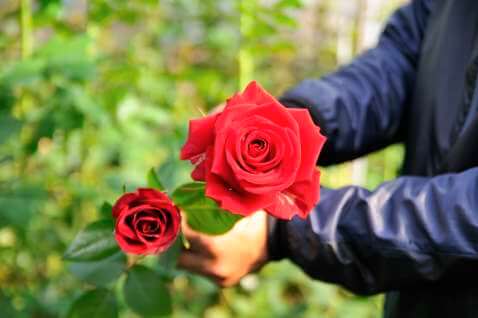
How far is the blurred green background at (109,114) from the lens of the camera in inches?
49.8

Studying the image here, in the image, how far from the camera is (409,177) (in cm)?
93

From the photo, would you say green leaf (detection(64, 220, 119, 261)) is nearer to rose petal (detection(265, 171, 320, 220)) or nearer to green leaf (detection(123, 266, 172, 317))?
green leaf (detection(123, 266, 172, 317))

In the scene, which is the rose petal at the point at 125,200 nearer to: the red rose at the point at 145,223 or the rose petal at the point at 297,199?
the red rose at the point at 145,223

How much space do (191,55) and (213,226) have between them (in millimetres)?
1814

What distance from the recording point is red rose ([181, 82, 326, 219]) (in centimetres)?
66

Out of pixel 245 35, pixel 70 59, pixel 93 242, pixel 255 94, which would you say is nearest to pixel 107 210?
pixel 93 242

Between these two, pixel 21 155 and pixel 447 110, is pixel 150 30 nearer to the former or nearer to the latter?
pixel 21 155

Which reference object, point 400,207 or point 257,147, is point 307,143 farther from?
point 400,207

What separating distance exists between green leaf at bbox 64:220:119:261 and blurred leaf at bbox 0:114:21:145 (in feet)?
1.17

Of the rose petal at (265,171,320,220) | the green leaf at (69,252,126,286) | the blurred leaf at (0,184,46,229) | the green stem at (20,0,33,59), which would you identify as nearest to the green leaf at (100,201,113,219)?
the green leaf at (69,252,126,286)

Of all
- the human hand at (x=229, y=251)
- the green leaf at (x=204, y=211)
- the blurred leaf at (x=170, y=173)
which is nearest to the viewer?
the green leaf at (x=204, y=211)

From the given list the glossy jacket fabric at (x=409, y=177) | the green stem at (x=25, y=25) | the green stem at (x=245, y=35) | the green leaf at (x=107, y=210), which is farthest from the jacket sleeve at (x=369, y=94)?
the green stem at (x=25, y=25)

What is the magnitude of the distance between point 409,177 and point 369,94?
0.28 meters

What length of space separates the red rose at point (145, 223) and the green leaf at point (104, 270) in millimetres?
225
